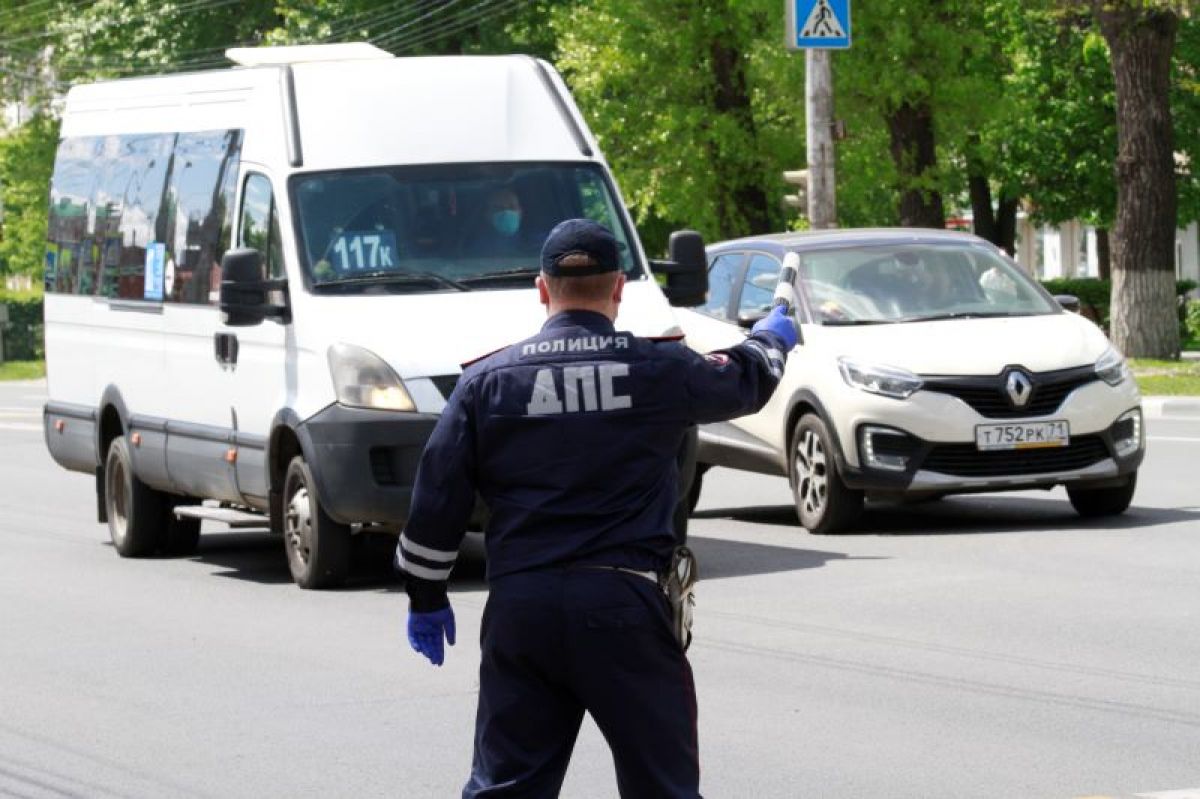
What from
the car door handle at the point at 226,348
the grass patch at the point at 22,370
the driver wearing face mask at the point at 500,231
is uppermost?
the driver wearing face mask at the point at 500,231

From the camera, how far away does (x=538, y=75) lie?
13.5 m

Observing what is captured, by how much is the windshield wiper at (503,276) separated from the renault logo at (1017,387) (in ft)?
8.89

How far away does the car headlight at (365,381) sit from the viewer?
12.0m

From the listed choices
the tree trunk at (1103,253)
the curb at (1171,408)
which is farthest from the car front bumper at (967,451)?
the tree trunk at (1103,253)

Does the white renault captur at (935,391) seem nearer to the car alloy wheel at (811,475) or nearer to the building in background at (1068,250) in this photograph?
the car alloy wheel at (811,475)

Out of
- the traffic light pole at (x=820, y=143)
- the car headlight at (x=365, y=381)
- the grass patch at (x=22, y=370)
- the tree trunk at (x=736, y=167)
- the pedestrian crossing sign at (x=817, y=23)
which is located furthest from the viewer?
the grass patch at (x=22, y=370)

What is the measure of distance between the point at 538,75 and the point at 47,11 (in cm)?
5242

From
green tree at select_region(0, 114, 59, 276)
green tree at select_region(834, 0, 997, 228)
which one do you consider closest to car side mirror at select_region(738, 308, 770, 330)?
green tree at select_region(834, 0, 997, 228)

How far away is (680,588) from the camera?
5.36m

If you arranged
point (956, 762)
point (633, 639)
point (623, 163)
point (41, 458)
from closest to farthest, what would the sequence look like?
1. point (633, 639)
2. point (956, 762)
3. point (41, 458)
4. point (623, 163)

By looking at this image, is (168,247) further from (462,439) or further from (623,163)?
(623,163)

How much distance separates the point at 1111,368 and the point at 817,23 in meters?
10.00

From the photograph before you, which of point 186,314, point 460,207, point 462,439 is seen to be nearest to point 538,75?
point 460,207

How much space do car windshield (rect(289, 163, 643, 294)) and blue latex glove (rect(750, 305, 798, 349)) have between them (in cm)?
665
